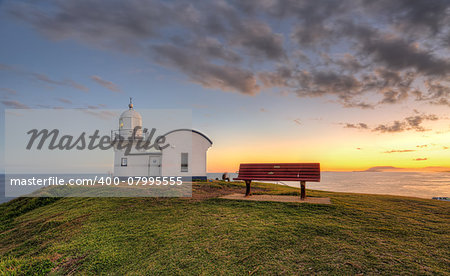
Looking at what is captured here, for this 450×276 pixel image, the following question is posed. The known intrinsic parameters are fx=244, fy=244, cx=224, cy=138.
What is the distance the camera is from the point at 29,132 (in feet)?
53.2

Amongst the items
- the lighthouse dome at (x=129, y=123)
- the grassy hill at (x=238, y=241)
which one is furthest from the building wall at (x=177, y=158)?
the grassy hill at (x=238, y=241)

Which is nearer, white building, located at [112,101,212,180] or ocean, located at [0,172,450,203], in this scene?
white building, located at [112,101,212,180]

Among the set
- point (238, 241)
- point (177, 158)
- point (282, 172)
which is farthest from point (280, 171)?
point (177, 158)

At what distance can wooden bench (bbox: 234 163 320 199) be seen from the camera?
33.0 feet

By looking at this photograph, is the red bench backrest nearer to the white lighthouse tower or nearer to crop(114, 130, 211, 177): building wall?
crop(114, 130, 211, 177): building wall

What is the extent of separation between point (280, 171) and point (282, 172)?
4.7 inches

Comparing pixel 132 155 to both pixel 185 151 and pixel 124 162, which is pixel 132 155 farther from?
pixel 185 151

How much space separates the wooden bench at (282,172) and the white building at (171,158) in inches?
437

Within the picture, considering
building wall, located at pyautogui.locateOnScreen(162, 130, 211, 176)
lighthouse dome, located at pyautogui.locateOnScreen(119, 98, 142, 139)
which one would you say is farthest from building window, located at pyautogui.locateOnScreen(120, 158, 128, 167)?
building wall, located at pyautogui.locateOnScreen(162, 130, 211, 176)

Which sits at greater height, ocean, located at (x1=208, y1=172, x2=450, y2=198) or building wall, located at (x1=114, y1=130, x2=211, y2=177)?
building wall, located at (x1=114, y1=130, x2=211, y2=177)

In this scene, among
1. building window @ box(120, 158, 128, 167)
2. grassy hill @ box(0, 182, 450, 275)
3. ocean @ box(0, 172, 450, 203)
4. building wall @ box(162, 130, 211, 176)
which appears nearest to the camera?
grassy hill @ box(0, 182, 450, 275)

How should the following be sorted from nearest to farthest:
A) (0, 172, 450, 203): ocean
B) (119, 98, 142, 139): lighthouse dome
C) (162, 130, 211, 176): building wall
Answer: (162, 130, 211, 176): building wall, (119, 98, 142, 139): lighthouse dome, (0, 172, 450, 203): ocean

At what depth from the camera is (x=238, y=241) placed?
584 centimetres

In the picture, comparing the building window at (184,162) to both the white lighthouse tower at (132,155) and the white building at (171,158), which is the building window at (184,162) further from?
the white lighthouse tower at (132,155)
